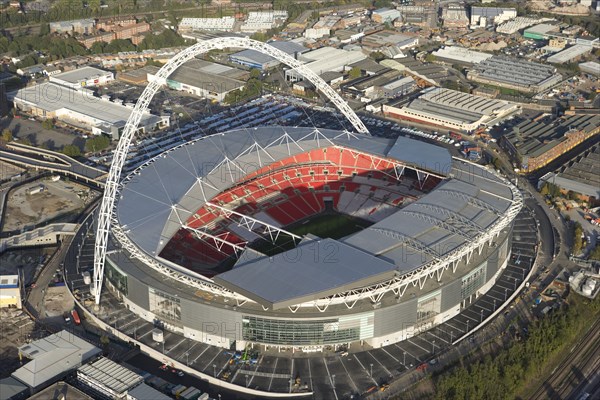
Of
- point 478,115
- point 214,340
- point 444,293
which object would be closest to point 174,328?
point 214,340

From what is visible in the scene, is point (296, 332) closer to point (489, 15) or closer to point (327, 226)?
point (327, 226)

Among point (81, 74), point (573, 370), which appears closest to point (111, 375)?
point (573, 370)

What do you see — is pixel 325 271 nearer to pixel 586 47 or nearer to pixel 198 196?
pixel 198 196

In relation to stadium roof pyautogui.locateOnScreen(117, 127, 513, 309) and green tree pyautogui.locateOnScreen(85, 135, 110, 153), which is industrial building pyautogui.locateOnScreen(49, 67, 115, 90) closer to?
green tree pyautogui.locateOnScreen(85, 135, 110, 153)

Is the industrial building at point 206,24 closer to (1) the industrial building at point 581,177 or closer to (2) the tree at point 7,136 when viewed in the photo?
(2) the tree at point 7,136

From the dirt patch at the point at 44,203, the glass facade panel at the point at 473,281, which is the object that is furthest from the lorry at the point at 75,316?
the glass facade panel at the point at 473,281

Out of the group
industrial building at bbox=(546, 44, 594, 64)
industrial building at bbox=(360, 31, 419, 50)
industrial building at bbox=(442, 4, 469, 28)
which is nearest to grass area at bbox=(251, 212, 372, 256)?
industrial building at bbox=(360, 31, 419, 50)
